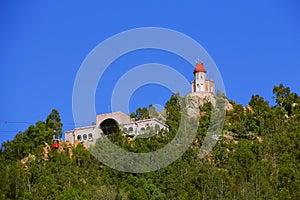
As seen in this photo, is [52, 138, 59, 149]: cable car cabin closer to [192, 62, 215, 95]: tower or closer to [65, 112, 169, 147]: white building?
[65, 112, 169, 147]: white building

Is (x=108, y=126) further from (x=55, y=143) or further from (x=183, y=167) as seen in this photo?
(x=183, y=167)

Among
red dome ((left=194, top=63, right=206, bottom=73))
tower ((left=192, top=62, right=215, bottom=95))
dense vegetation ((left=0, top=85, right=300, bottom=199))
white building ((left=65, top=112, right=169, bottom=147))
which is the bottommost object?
dense vegetation ((left=0, top=85, right=300, bottom=199))

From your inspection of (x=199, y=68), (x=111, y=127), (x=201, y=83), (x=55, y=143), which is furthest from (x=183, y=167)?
(x=199, y=68)

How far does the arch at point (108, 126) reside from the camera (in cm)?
7575

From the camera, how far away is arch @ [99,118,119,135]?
7575cm

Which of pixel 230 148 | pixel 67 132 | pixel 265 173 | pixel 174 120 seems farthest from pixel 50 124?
pixel 265 173

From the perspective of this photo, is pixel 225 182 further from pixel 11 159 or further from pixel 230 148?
pixel 11 159

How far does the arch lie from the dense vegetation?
1.80 meters

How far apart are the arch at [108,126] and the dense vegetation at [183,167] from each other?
1.80 metres

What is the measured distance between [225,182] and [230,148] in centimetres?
845

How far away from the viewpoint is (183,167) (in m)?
66.9

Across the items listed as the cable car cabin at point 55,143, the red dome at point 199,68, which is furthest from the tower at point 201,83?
the cable car cabin at point 55,143

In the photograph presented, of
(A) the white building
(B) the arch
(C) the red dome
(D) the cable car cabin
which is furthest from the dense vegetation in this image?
(C) the red dome

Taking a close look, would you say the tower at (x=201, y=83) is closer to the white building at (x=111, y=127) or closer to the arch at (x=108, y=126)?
the white building at (x=111, y=127)
